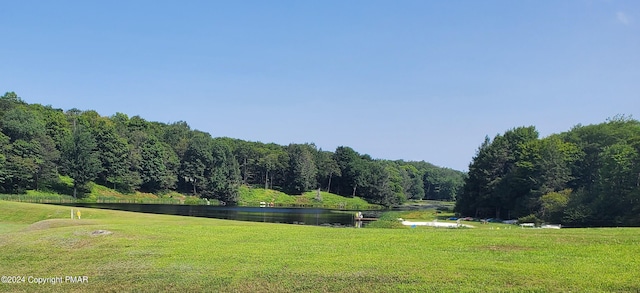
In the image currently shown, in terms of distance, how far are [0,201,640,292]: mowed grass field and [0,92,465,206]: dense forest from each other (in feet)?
274

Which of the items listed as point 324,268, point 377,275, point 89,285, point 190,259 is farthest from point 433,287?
point 89,285

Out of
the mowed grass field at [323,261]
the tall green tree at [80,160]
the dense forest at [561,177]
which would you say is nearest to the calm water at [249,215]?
the tall green tree at [80,160]

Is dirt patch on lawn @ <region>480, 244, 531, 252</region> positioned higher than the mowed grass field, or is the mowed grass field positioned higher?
dirt patch on lawn @ <region>480, 244, 531, 252</region>

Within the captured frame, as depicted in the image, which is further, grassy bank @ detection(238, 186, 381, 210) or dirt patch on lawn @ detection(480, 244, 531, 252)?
grassy bank @ detection(238, 186, 381, 210)

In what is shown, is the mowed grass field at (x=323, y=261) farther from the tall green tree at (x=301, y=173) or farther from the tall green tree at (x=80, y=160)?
the tall green tree at (x=301, y=173)

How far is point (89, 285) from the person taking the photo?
14344mm

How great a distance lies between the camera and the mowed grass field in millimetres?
12836

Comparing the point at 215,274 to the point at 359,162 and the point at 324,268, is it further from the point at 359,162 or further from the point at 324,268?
the point at 359,162

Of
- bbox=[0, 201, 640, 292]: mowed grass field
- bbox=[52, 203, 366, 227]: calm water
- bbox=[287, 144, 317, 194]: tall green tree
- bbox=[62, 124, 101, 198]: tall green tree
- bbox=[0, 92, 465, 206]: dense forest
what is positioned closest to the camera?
bbox=[0, 201, 640, 292]: mowed grass field

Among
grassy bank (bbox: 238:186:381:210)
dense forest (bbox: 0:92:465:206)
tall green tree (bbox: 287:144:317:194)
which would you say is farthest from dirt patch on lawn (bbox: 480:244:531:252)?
tall green tree (bbox: 287:144:317:194)

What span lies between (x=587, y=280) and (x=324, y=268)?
7.34 meters

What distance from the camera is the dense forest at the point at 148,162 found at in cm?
10023

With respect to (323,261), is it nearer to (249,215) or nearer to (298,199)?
(249,215)

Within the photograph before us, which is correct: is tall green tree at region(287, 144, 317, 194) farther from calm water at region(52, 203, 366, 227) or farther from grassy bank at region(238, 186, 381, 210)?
calm water at region(52, 203, 366, 227)
